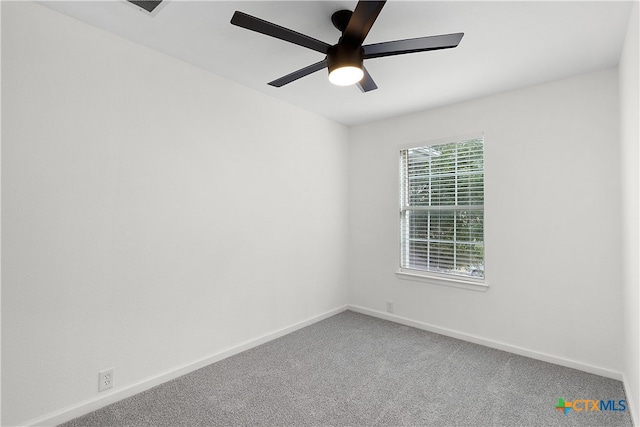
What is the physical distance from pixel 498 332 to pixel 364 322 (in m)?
1.42

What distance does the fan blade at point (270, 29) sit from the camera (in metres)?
1.58

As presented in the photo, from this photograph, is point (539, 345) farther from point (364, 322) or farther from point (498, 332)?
point (364, 322)

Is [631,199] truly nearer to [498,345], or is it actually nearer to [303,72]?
[498,345]

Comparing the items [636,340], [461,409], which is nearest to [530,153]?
[636,340]

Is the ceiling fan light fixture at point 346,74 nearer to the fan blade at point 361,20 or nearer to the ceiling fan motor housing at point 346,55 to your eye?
the ceiling fan motor housing at point 346,55

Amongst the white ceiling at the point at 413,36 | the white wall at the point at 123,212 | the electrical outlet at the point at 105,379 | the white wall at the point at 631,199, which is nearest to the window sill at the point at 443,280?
the white wall at the point at 631,199

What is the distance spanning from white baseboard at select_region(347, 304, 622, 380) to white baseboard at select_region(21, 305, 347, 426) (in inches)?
50.3

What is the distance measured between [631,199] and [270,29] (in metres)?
2.48

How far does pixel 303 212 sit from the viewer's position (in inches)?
149

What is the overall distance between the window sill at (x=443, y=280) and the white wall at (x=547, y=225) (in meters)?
0.06

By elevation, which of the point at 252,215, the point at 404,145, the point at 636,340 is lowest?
the point at 636,340

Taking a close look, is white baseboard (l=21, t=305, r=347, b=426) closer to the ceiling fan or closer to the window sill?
the window sill

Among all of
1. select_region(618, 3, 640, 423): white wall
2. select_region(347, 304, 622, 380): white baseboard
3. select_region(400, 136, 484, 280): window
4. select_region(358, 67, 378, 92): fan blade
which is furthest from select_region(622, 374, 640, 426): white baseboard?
select_region(358, 67, 378, 92): fan blade

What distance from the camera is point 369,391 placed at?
243 centimetres
